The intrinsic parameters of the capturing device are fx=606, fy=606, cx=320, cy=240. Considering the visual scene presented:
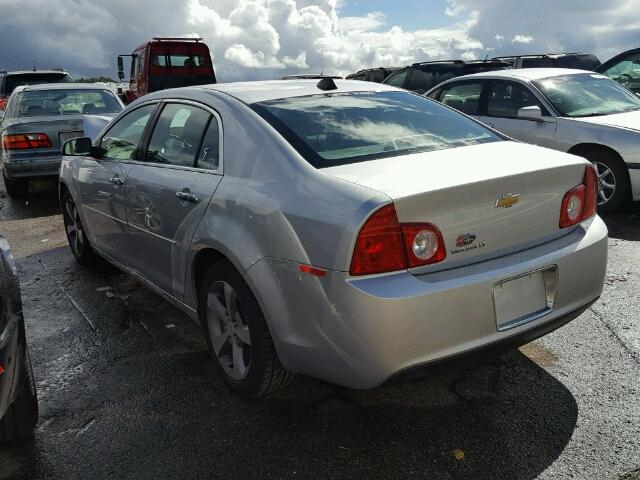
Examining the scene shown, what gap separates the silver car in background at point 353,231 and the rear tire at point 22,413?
2.99 feet

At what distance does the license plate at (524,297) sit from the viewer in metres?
2.55

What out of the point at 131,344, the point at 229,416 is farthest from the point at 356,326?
the point at 131,344

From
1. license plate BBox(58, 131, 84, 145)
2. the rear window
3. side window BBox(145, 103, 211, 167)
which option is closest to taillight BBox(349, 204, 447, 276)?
side window BBox(145, 103, 211, 167)

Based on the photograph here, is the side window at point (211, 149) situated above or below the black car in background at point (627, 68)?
below

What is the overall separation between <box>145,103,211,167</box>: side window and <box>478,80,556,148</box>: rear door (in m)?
4.56

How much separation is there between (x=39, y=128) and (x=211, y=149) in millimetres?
5979

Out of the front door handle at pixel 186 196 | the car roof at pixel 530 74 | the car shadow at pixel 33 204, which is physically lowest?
the car shadow at pixel 33 204

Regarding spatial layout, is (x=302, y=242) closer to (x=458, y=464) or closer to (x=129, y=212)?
(x=458, y=464)

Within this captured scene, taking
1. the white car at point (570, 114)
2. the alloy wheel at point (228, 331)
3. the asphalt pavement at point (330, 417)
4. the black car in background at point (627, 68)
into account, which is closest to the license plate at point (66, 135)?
the asphalt pavement at point (330, 417)

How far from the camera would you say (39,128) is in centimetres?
819

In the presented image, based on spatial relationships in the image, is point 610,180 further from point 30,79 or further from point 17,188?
point 30,79

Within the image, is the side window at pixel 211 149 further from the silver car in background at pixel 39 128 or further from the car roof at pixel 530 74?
the silver car in background at pixel 39 128

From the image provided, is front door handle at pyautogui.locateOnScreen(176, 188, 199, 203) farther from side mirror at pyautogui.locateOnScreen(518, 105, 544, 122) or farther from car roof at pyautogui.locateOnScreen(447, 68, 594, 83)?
car roof at pyautogui.locateOnScreen(447, 68, 594, 83)

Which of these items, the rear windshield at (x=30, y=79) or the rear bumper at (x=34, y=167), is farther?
the rear windshield at (x=30, y=79)
